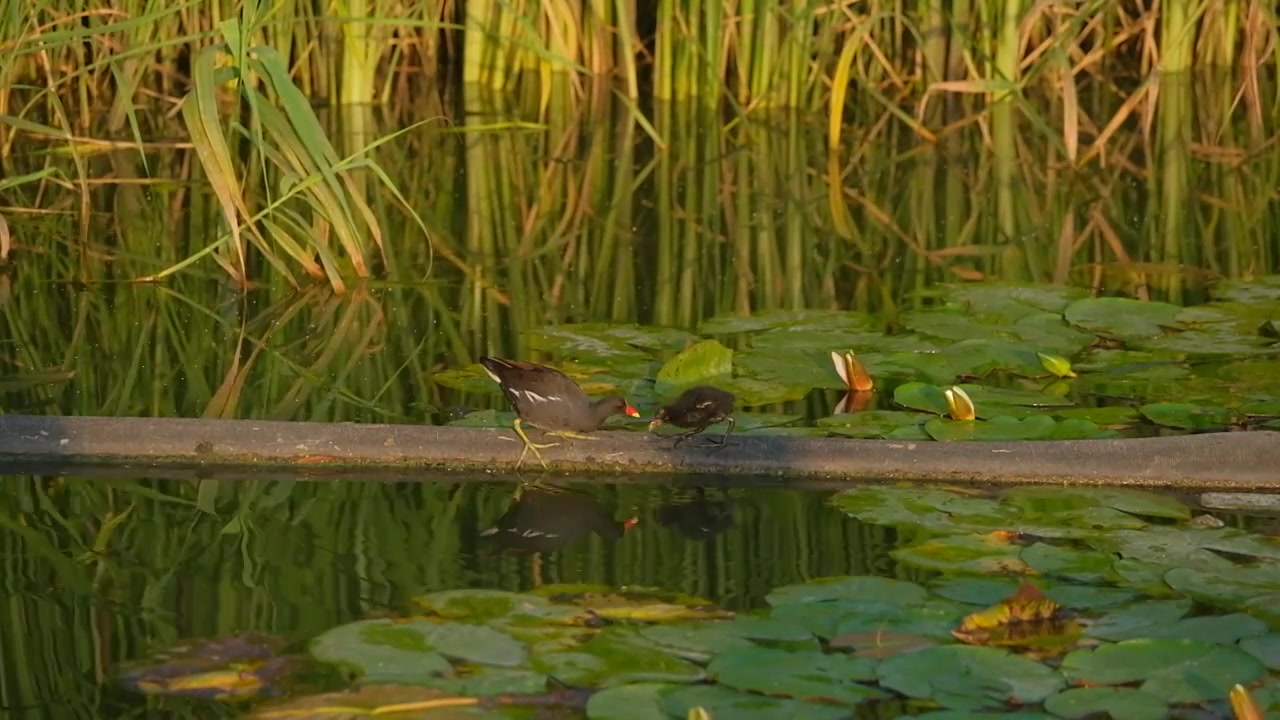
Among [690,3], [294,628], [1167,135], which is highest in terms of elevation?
[690,3]

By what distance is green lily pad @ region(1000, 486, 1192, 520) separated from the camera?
455 cm

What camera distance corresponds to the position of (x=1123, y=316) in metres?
6.34

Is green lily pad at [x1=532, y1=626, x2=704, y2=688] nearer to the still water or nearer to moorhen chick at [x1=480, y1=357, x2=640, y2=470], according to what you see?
the still water

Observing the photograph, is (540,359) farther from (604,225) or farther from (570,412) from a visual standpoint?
(604,225)

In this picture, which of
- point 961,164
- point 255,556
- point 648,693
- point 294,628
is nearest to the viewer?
Result: point 648,693

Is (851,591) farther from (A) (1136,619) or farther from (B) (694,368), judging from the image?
(B) (694,368)

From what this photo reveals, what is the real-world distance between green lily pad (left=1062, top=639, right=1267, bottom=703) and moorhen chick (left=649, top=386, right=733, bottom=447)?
142 cm

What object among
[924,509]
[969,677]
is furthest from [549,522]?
[969,677]

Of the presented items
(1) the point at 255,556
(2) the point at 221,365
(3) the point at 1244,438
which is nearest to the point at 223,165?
(2) the point at 221,365

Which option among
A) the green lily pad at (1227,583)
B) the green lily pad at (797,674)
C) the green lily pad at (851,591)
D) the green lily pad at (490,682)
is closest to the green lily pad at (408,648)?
the green lily pad at (490,682)

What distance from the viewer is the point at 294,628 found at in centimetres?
388

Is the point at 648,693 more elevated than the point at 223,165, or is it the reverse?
the point at 223,165

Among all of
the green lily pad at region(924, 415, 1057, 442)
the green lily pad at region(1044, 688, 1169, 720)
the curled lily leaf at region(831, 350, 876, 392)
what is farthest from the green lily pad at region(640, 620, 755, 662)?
the curled lily leaf at region(831, 350, 876, 392)

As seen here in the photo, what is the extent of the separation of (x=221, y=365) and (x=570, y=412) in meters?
1.81
